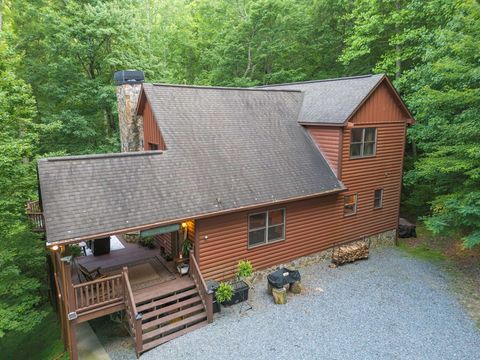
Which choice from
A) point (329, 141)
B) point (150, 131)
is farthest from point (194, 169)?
point (329, 141)

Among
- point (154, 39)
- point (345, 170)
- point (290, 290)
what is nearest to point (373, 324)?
point (290, 290)

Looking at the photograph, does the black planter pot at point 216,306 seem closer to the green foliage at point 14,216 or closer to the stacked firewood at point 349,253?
the green foliage at point 14,216

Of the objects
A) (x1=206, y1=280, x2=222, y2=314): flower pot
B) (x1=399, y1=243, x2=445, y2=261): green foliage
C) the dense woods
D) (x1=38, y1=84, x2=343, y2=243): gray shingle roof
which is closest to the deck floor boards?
(x1=206, y1=280, x2=222, y2=314): flower pot

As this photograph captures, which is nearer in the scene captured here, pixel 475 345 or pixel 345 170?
pixel 475 345

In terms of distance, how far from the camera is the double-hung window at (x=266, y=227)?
11.9 m

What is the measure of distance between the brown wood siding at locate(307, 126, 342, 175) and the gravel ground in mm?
4709

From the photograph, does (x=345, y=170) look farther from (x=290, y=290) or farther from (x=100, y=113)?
(x=100, y=113)

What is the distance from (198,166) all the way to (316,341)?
21.2ft

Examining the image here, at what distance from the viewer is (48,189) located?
877 cm

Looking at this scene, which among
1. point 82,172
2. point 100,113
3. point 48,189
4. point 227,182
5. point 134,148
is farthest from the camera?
point 100,113

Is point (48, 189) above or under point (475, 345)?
above

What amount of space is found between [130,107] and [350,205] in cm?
1067

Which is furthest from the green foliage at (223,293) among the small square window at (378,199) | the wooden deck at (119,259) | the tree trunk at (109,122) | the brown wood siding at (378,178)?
the tree trunk at (109,122)

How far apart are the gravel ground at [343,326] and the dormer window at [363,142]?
510 centimetres
